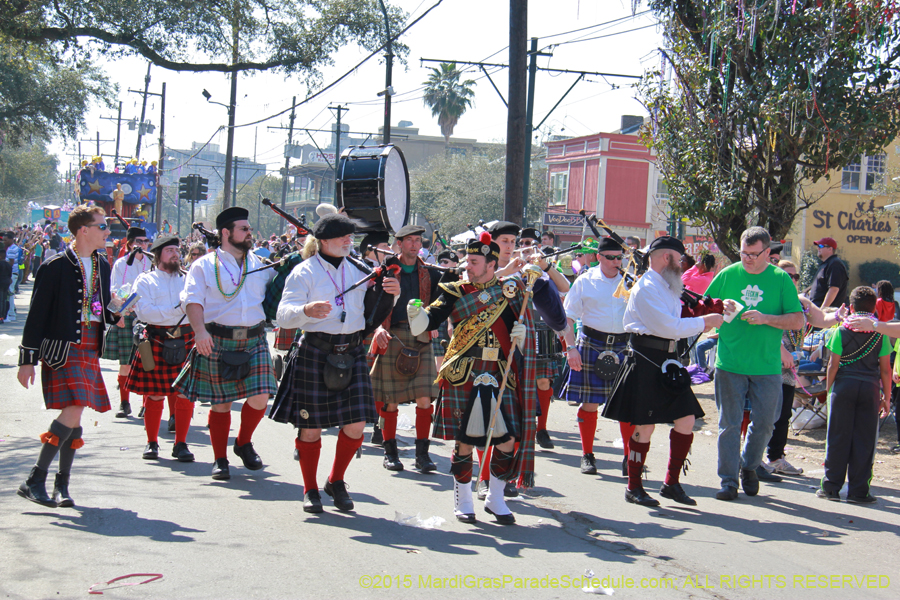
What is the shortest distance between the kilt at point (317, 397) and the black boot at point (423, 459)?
149 centimetres

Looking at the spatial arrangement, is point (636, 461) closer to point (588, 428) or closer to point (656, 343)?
point (656, 343)

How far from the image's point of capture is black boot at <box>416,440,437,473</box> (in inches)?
263

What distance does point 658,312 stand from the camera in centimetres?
549

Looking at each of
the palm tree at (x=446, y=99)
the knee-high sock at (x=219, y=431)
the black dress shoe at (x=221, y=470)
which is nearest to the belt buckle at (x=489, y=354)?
the knee-high sock at (x=219, y=431)

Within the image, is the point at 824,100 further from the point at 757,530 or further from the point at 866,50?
the point at 757,530

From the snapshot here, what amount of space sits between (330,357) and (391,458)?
1.87 m

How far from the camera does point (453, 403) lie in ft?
17.2

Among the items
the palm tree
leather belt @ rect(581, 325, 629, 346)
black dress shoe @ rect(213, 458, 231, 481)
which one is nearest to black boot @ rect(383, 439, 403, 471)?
black dress shoe @ rect(213, 458, 231, 481)

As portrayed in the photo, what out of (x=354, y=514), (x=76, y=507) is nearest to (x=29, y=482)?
(x=76, y=507)

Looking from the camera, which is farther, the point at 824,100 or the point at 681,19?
the point at 681,19

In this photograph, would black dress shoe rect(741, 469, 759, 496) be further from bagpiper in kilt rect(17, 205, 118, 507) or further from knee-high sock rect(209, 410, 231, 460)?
bagpiper in kilt rect(17, 205, 118, 507)

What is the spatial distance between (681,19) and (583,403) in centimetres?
484

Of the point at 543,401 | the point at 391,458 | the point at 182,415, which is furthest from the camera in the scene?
the point at 543,401

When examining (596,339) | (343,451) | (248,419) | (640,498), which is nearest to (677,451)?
(640,498)
